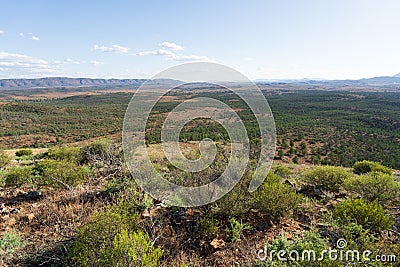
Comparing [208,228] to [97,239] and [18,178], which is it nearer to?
[97,239]

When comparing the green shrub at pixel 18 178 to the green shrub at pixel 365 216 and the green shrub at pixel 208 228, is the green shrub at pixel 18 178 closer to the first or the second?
the green shrub at pixel 208 228

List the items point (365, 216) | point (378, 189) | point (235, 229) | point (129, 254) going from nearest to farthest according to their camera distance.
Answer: point (129, 254) → point (235, 229) → point (365, 216) → point (378, 189)

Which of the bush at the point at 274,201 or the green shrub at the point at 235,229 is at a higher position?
the bush at the point at 274,201

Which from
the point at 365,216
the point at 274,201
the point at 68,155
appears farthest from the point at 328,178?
the point at 68,155

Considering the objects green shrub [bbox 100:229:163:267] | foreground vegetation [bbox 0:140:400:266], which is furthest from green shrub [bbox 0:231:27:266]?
green shrub [bbox 100:229:163:267]

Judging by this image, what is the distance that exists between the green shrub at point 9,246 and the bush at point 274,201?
13.2 feet

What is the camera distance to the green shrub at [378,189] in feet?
18.6

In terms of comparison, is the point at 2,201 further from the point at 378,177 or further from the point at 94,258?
the point at 378,177

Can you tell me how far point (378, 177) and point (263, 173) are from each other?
2.77 metres

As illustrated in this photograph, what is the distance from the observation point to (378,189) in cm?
579

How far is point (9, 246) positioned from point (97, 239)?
1506mm

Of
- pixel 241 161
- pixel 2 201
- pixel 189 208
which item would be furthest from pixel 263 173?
pixel 2 201

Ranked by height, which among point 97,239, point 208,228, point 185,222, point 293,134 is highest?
point 97,239

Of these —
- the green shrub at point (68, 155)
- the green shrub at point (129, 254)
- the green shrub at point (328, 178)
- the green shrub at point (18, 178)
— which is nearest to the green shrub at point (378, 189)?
the green shrub at point (328, 178)
